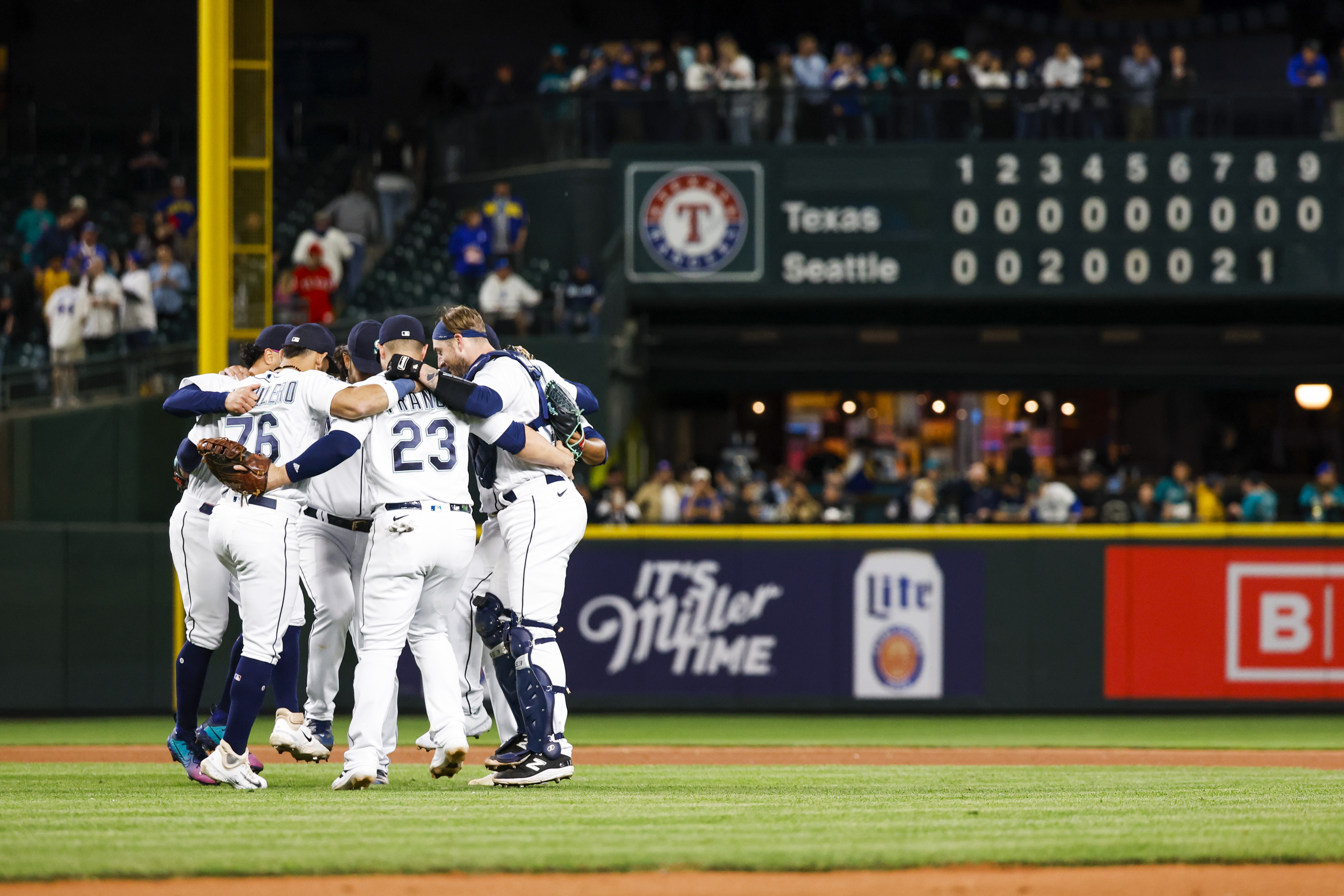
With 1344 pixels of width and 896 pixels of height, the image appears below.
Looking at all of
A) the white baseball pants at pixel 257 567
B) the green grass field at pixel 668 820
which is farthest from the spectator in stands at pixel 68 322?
the white baseball pants at pixel 257 567

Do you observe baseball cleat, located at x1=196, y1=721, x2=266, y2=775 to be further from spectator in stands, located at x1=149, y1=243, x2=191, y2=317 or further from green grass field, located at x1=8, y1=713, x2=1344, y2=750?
spectator in stands, located at x1=149, y1=243, x2=191, y2=317

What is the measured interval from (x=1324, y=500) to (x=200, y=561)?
1014 cm

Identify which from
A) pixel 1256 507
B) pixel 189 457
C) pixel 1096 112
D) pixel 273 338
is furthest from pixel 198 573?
Result: pixel 1096 112

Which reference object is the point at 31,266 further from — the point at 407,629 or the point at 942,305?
the point at 407,629

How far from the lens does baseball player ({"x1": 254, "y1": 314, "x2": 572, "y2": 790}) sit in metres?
6.06

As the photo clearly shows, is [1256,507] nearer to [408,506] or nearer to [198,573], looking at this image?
[408,506]

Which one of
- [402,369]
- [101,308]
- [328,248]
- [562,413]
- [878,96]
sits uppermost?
[878,96]

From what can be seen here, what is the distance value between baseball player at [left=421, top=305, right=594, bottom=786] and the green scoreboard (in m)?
8.53

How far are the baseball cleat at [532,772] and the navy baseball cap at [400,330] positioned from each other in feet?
5.75

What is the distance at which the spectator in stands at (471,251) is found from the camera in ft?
50.0

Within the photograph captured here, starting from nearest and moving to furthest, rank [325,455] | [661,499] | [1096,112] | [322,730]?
1. [325,455]
2. [322,730]
3. [661,499]
4. [1096,112]

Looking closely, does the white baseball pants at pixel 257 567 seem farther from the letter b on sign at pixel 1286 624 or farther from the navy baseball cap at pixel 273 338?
the letter b on sign at pixel 1286 624

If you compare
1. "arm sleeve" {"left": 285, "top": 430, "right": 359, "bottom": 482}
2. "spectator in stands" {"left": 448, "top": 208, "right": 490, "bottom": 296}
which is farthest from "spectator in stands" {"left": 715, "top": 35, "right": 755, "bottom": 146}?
"arm sleeve" {"left": 285, "top": 430, "right": 359, "bottom": 482}

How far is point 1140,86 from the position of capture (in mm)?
15625
